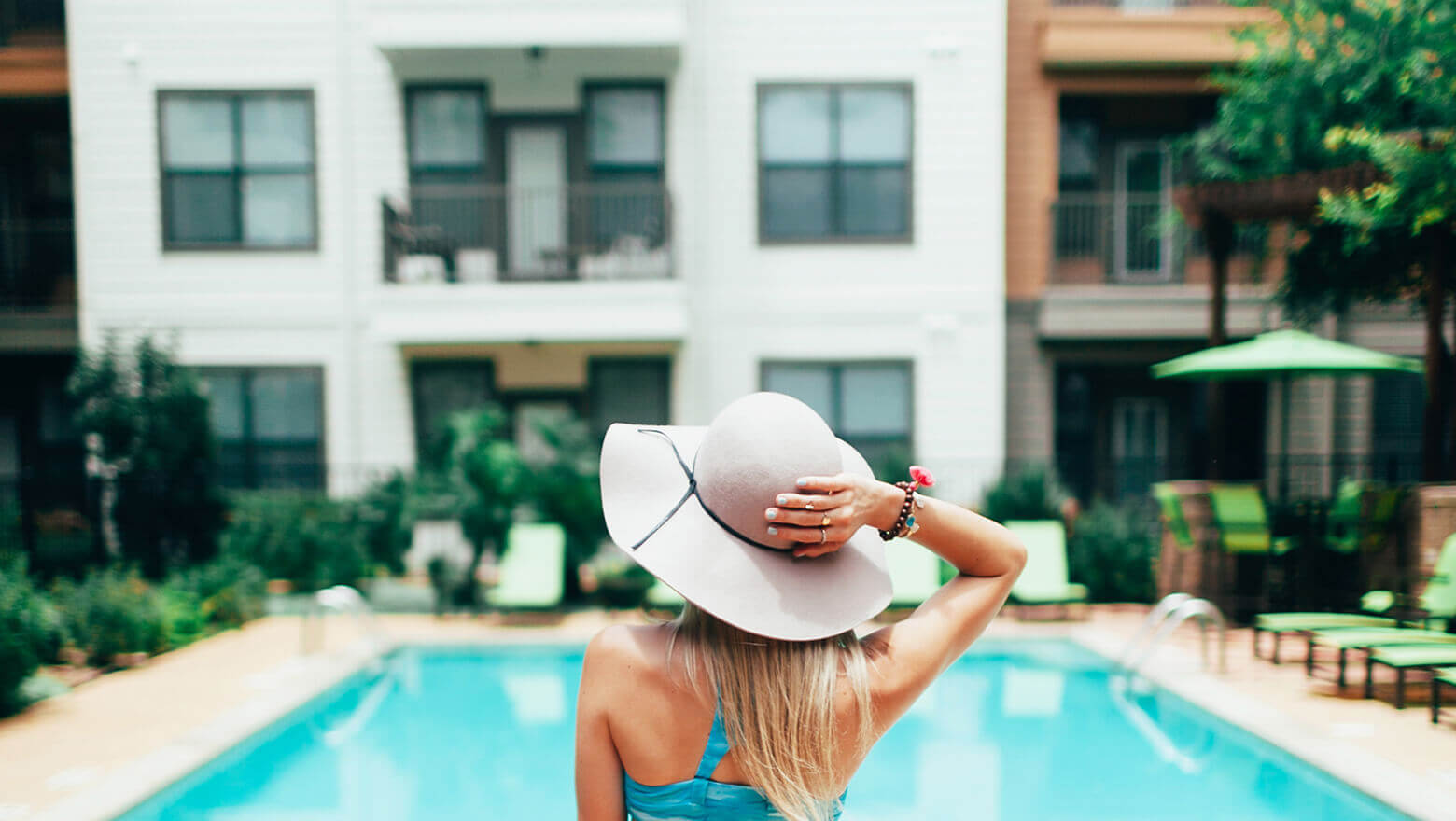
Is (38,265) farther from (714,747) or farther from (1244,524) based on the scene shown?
(1244,524)

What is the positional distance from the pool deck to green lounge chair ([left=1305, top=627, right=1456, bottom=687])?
31 cm

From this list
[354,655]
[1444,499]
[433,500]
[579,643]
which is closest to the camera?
[1444,499]

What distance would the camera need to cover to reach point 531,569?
955 centimetres

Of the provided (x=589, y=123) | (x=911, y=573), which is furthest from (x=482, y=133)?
(x=911, y=573)

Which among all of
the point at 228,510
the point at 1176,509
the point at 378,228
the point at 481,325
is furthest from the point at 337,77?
the point at 1176,509

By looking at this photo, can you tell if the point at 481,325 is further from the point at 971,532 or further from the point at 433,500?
the point at 971,532

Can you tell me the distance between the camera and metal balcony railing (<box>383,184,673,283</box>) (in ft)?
37.8

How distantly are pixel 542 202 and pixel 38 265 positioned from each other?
306 inches

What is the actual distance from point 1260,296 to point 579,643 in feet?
33.0

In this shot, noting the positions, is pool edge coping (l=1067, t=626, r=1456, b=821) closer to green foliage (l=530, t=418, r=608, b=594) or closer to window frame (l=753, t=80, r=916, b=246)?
green foliage (l=530, t=418, r=608, b=594)

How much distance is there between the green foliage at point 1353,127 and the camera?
23.2 feet

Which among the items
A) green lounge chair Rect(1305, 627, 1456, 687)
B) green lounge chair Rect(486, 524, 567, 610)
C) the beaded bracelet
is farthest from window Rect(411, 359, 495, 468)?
the beaded bracelet

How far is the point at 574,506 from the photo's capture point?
32.1 ft

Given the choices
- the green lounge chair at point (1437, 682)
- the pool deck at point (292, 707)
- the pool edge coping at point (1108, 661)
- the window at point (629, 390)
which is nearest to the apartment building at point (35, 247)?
the pool deck at point (292, 707)
